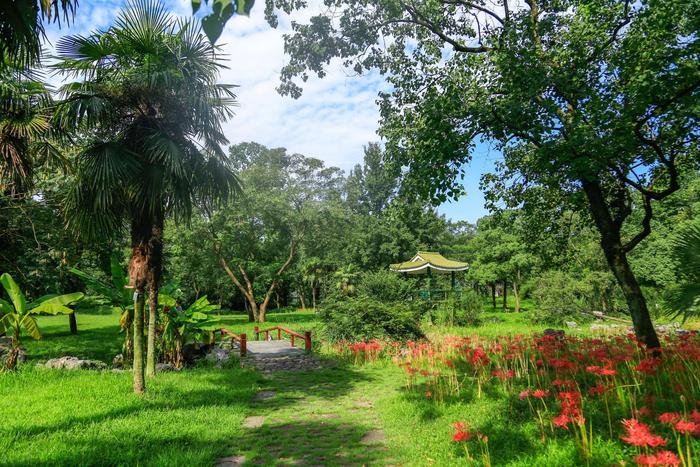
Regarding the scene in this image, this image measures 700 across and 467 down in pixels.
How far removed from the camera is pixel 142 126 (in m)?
8.28

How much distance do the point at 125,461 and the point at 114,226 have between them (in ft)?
17.4

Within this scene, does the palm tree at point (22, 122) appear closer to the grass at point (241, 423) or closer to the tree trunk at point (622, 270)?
the grass at point (241, 423)

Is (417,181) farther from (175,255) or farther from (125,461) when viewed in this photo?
(175,255)

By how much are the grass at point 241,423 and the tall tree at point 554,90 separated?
3.93 m

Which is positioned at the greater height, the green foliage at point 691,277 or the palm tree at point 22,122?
the palm tree at point 22,122

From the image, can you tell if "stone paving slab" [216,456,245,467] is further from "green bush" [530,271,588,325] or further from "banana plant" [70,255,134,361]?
"green bush" [530,271,588,325]

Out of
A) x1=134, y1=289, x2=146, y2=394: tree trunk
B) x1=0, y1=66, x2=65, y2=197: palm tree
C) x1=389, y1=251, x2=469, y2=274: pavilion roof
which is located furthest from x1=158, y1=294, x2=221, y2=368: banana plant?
x1=389, y1=251, x2=469, y2=274: pavilion roof

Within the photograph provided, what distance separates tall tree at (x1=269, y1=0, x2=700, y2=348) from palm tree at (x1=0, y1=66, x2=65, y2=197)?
5.16 m

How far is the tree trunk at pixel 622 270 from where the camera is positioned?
751cm

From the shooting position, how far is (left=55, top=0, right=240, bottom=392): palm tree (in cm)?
760

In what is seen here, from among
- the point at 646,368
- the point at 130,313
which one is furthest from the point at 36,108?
the point at 646,368

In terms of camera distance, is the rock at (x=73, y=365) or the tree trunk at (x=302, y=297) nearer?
the rock at (x=73, y=365)

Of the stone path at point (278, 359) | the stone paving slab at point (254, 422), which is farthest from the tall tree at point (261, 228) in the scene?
the stone paving slab at point (254, 422)

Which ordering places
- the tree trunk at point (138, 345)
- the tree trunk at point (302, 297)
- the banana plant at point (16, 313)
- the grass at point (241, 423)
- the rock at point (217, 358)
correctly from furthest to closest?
the tree trunk at point (302, 297) → the rock at point (217, 358) → the banana plant at point (16, 313) → the tree trunk at point (138, 345) → the grass at point (241, 423)
